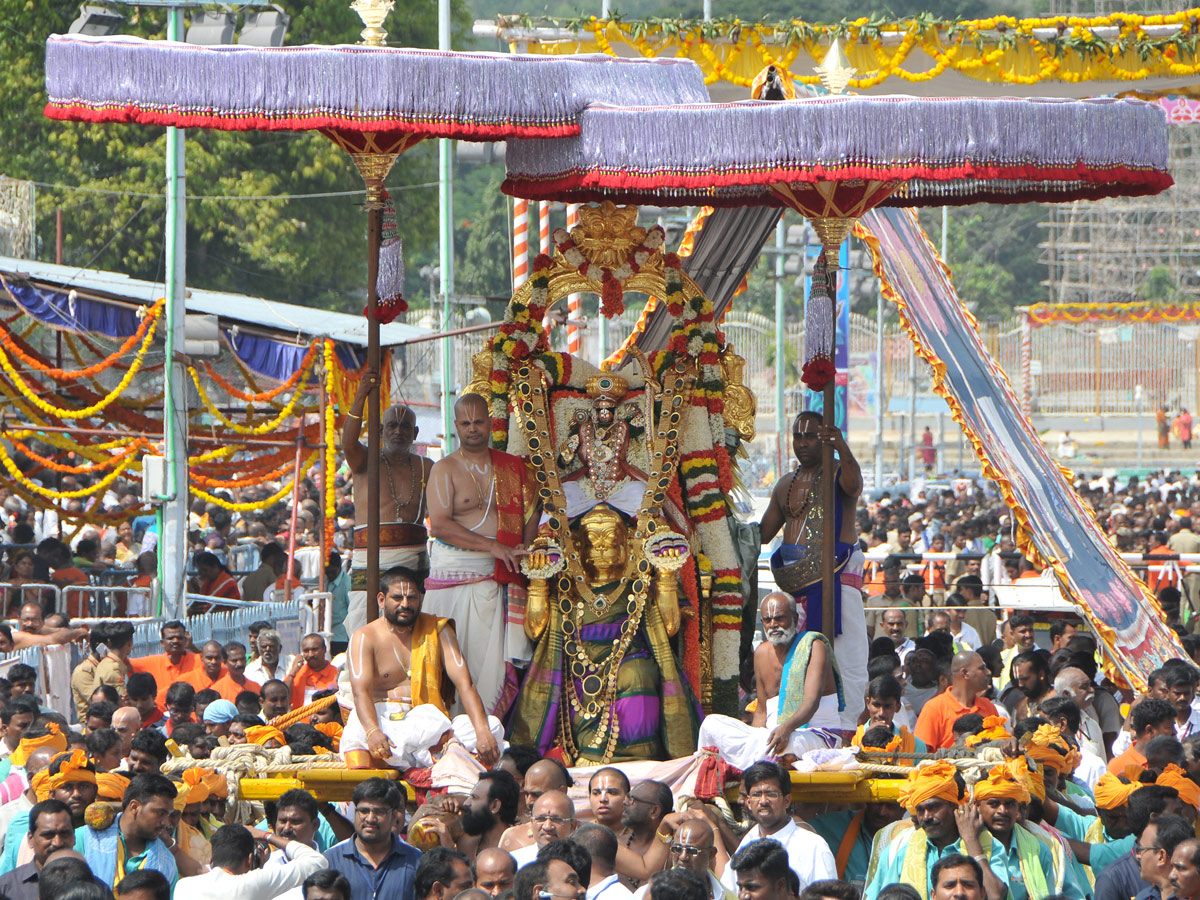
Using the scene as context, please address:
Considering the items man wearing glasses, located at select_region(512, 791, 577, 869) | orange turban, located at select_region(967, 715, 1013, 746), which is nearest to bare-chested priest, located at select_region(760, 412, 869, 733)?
orange turban, located at select_region(967, 715, 1013, 746)

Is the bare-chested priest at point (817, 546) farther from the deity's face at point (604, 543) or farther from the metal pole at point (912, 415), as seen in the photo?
the metal pole at point (912, 415)

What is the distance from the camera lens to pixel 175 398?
15352 millimetres

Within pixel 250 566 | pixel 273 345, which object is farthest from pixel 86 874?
pixel 250 566

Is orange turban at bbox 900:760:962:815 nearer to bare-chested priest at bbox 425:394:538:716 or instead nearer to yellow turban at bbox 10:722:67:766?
bare-chested priest at bbox 425:394:538:716

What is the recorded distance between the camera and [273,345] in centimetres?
1772

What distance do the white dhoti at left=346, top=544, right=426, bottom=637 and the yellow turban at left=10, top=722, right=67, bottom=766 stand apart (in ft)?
5.46

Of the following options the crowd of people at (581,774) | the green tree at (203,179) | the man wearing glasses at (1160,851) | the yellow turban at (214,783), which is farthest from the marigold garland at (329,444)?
the green tree at (203,179)

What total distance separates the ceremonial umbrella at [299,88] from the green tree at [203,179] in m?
20.4

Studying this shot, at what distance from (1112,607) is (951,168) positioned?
525 centimetres

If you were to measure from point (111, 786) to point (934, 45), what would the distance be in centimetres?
998

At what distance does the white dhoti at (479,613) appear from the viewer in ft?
Result: 30.7

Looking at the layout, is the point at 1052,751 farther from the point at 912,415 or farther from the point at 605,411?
the point at 912,415

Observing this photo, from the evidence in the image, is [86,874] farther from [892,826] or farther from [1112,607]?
[1112,607]

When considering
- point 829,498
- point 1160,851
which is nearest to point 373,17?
point 829,498
